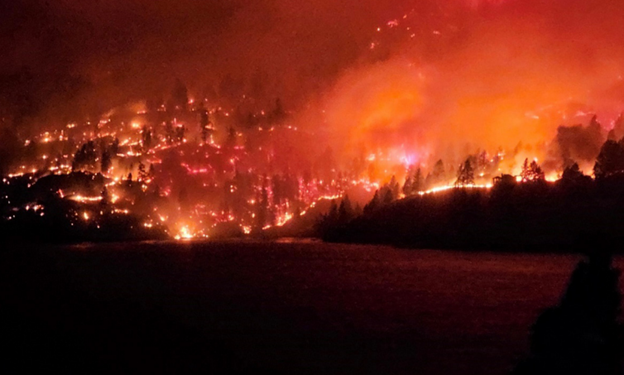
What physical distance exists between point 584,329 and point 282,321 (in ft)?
50.2

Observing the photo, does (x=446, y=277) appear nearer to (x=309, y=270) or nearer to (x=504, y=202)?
(x=309, y=270)

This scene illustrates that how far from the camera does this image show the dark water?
1644 centimetres

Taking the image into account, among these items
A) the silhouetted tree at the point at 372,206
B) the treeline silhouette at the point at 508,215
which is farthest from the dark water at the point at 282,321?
the silhouetted tree at the point at 372,206

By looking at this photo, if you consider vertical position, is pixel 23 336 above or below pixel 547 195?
below

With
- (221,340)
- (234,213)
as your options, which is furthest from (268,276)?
(234,213)

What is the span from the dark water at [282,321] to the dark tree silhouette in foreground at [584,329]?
24.2ft

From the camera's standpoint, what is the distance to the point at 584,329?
868 centimetres

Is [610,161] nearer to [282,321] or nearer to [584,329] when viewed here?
[282,321]

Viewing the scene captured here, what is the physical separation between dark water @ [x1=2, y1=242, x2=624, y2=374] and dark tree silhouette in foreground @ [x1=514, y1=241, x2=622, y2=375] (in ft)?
24.2

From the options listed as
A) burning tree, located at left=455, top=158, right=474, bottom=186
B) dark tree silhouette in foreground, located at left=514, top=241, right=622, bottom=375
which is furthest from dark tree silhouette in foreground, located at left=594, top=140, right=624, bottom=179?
dark tree silhouette in foreground, located at left=514, top=241, right=622, bottom=375

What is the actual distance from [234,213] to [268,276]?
13759 centimetres

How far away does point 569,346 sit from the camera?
8.63 m

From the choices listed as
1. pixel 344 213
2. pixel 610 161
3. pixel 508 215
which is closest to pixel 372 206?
pixel 344 213

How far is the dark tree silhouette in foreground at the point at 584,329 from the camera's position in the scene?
8570 mm
